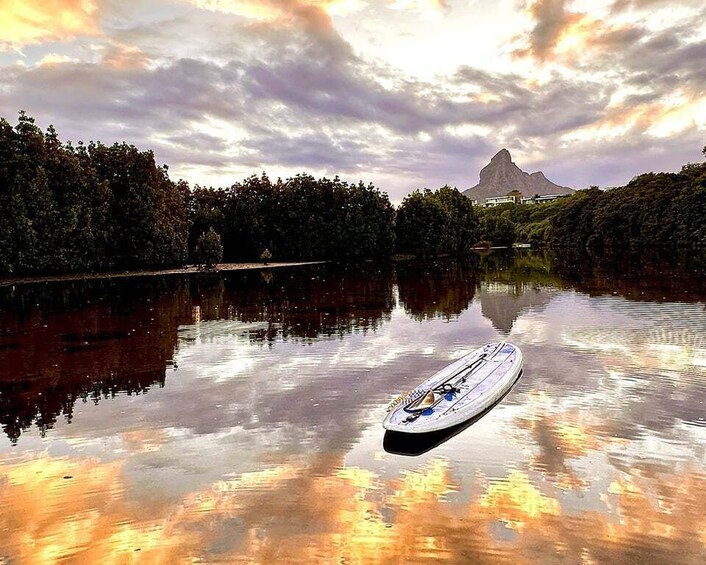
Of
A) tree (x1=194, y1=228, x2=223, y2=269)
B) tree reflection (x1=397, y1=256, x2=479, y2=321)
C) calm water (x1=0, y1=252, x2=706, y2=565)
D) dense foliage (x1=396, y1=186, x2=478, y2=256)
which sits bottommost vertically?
calm water (x1=0, y1=252, x2=706, y2=565)

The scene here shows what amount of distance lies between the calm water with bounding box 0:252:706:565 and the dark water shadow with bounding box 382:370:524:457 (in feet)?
0.41

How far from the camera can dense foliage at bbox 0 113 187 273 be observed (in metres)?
65.9

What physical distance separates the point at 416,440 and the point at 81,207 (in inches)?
2760

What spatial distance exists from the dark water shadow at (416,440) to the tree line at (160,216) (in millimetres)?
65678

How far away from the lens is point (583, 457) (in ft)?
45.6

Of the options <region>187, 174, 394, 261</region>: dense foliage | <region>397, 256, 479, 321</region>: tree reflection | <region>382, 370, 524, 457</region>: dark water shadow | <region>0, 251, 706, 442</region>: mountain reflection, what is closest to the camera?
<region>382, 370, 524, 457</region>: dark water shadow

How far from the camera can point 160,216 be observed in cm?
8175

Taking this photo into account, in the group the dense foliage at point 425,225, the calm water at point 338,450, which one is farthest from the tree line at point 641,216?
the calm water at point 338,450

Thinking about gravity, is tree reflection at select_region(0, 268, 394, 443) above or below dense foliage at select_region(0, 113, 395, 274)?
below

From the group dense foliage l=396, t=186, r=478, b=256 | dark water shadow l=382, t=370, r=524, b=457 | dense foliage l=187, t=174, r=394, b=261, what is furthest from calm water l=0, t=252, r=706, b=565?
dense foliage l=396, t=186, r=478, b=256

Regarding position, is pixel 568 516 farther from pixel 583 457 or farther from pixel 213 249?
pixel 213 249

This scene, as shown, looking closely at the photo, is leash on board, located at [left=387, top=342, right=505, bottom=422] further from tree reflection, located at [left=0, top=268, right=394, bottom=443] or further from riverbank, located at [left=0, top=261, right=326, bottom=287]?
riverbank, located at [left=0, top=261, right=326, bottom=287]

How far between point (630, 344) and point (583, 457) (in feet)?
48.4

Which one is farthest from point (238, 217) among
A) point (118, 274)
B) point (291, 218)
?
point (118, 274)
